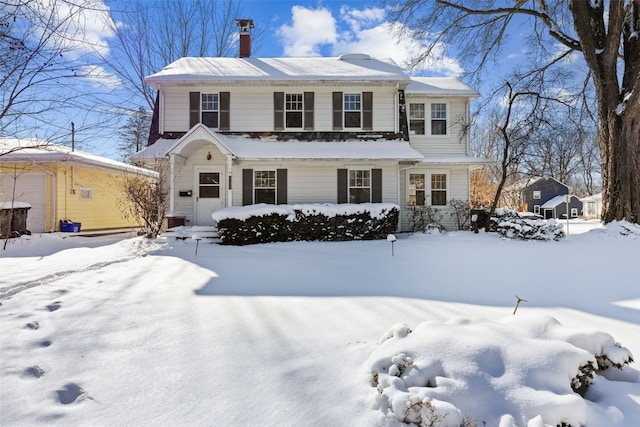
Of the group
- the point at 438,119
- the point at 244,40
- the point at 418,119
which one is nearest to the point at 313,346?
the point at 418,119

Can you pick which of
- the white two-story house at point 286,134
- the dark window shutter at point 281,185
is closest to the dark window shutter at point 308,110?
the white two-story house at point 286,134

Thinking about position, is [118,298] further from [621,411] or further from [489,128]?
[489,128]

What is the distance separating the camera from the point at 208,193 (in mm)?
12203

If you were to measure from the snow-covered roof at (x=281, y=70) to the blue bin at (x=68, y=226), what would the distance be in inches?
246

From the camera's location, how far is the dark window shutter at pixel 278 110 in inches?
494

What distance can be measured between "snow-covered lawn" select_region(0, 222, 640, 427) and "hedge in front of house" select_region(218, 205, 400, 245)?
12.7ft

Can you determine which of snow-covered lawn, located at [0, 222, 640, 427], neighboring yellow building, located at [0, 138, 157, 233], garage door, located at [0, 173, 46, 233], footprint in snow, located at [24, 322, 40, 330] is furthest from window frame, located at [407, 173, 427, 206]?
garage door, located at [0, 173, 46, 233]

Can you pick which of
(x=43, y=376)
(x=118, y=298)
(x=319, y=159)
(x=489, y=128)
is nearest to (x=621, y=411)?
(x=43, y=376)

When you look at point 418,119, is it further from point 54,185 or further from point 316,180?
point 54,185

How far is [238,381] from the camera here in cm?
244

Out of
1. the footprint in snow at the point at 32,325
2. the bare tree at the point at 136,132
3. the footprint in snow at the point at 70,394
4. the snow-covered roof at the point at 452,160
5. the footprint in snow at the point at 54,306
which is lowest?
the footprint in snow at the point at 70,394

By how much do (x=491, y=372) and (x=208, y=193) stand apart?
11358mm

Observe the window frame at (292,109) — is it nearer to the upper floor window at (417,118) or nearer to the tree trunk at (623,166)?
the upper floor window at (417,118)

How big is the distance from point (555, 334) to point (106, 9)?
579cm
